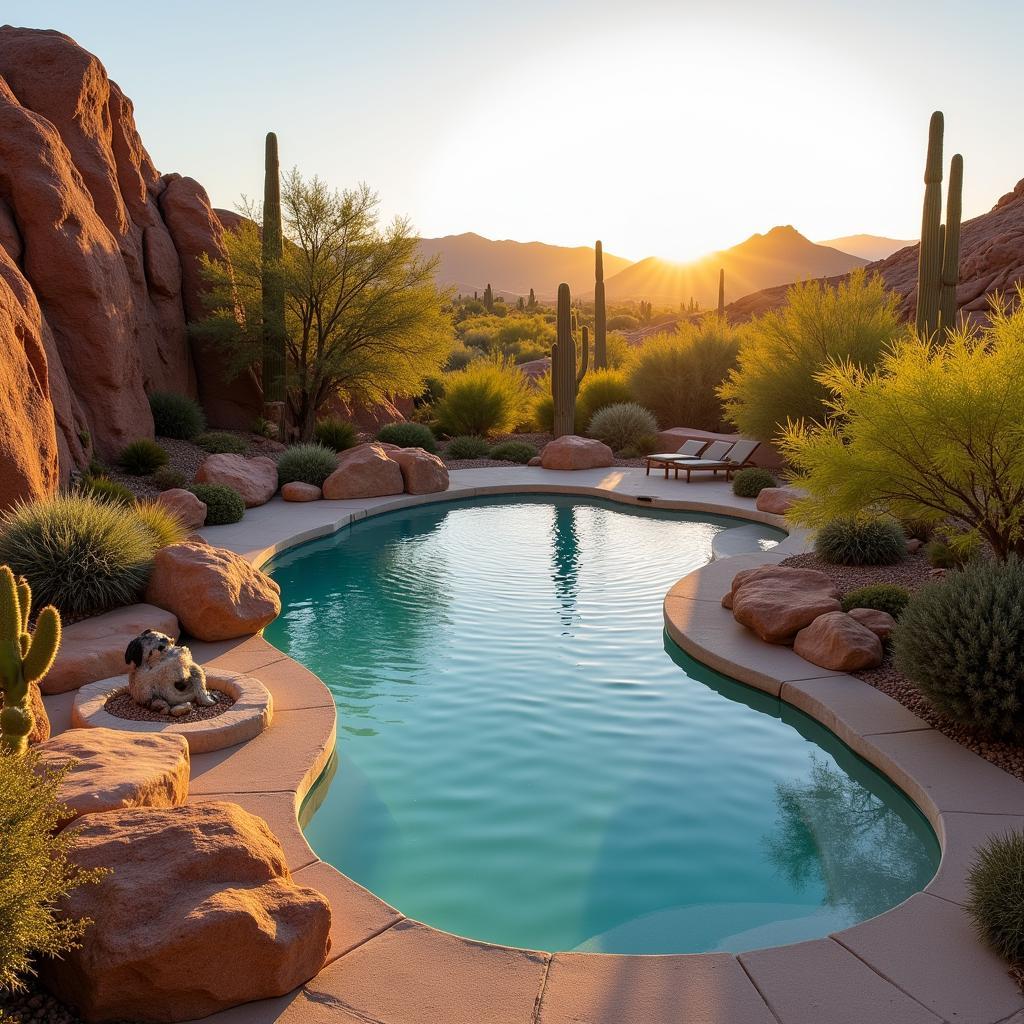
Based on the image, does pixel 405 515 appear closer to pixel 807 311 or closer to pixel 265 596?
pixel 265 596

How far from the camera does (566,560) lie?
40.5 ft

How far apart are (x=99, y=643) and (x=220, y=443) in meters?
10.8

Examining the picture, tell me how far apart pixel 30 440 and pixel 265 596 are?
3920 millimetres

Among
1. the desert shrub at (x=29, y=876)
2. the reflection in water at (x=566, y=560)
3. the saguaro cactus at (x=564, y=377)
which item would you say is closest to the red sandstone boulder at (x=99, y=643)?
the desert shrub at (x=29, y=876)

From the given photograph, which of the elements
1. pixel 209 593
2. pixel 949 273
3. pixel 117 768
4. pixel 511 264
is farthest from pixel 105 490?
pixel 511 264

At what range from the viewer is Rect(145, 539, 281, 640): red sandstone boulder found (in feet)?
27.0

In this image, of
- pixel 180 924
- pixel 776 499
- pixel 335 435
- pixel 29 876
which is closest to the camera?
pixel 29 876

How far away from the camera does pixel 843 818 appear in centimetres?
576

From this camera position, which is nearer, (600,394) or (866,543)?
(866,543)

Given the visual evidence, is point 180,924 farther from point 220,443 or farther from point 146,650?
point 220,443

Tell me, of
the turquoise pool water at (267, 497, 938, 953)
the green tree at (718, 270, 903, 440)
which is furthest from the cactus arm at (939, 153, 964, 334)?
the turquoise pool water at (267, 497, 938, 953)

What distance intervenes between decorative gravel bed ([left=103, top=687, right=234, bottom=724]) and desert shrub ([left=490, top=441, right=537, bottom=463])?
571 inches

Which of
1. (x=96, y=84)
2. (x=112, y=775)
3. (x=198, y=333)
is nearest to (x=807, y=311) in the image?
(x=198, y=333)

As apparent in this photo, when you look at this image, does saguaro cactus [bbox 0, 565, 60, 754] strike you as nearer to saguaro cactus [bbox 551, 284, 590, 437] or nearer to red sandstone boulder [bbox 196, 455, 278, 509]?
red sandstone boulder [bbox 196, 455, 278, 509]
